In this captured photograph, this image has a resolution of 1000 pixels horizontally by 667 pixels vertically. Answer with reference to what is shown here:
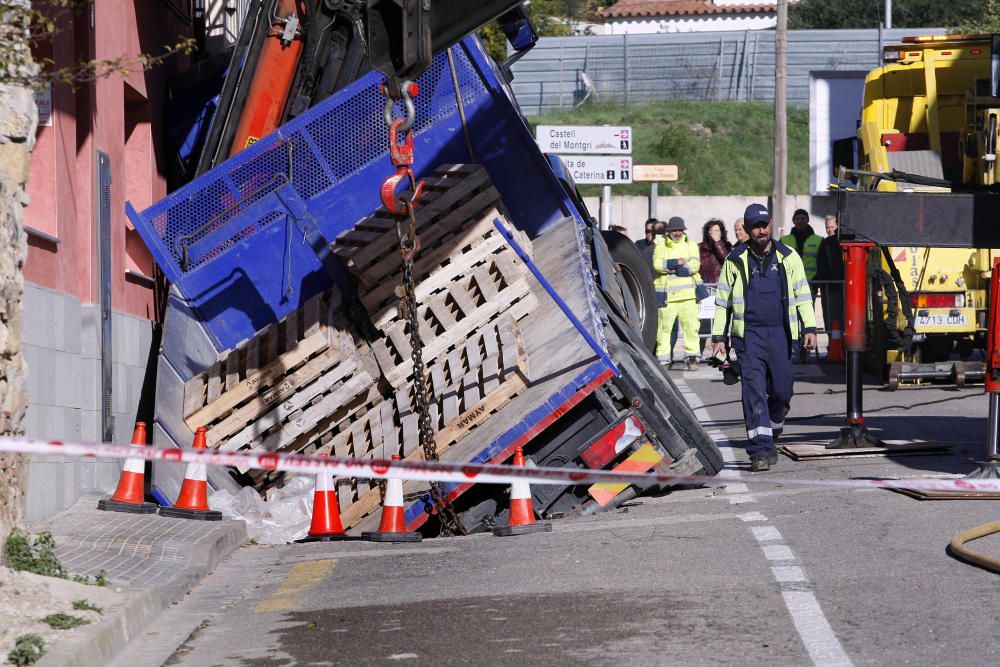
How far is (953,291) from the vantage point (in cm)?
1731

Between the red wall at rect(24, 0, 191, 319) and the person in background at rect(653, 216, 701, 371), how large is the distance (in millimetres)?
7506

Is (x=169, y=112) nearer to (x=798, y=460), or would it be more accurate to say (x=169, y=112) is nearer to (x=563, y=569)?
(x=798, y=460)

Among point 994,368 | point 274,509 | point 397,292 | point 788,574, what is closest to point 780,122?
point 994,368

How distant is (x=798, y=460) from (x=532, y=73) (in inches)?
1376

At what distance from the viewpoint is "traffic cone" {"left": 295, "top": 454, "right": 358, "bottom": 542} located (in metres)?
9.73

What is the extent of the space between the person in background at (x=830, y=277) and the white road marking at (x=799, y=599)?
38.4ft

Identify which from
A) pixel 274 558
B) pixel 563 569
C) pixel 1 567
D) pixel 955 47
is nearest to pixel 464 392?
pixel 274 558

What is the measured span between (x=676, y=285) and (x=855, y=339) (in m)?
7.79

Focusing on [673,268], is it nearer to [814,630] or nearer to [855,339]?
[855,339]

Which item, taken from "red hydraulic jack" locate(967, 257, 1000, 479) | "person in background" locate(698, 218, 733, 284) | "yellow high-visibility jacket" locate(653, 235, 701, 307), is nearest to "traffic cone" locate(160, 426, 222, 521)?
"red hydraulic jack" locate(967, 257, 1000, 479)

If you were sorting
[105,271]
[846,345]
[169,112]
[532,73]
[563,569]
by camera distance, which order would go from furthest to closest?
[532,73], [169,112], [846,345], [105,271], [563,569]

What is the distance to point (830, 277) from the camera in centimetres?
2195

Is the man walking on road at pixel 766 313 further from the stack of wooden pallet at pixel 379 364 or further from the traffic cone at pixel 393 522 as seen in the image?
the traffic cone at pixel 393 522

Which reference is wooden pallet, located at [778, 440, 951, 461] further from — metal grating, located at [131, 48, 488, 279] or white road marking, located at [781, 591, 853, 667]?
white road marking, located at [781, 591, 853, 667]
